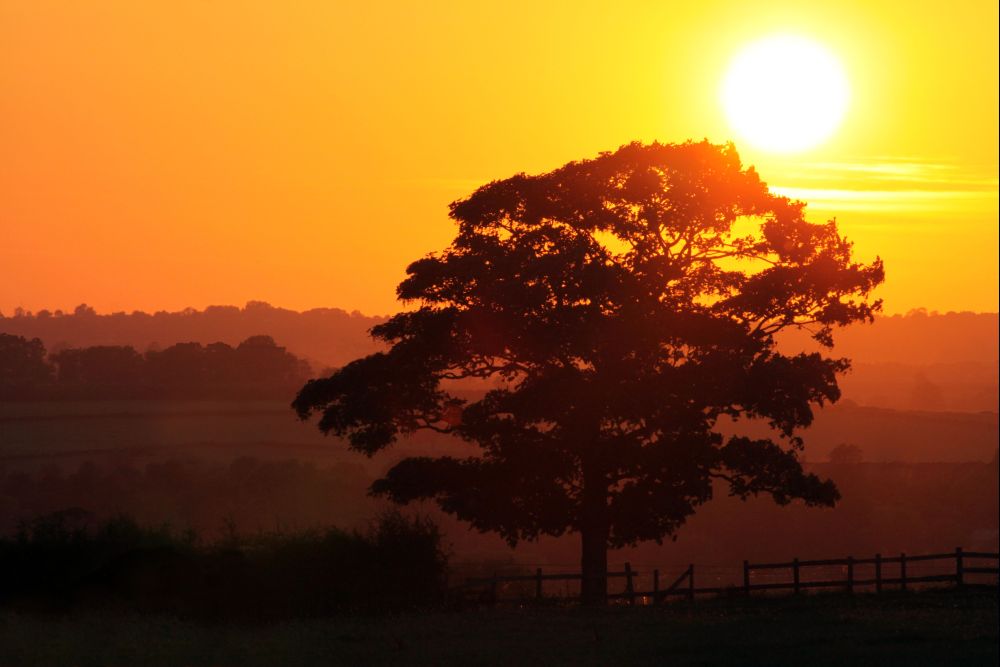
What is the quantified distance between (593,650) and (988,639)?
380 inches

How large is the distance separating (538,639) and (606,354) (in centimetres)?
1157

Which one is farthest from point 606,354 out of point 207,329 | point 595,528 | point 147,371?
point 207,329

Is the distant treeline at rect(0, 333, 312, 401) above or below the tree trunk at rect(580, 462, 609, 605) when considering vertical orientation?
above

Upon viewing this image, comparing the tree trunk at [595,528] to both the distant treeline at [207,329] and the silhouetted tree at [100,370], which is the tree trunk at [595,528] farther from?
the silhouetted tree at [100,370]

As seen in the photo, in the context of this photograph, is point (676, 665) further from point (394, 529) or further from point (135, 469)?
point (135, 469)

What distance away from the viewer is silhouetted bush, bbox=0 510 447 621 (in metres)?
36.2

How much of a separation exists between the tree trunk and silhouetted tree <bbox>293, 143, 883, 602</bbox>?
54 millimetres

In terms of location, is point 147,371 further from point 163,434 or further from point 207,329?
point 207,329

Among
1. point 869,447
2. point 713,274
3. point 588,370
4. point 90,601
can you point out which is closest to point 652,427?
point 588,370

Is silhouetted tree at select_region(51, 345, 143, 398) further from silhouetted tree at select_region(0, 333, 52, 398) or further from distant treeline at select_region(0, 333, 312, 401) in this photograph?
silhouetted tree at select_region(0, 333, 52, 398)

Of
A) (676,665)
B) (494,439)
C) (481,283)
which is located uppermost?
(481,283)

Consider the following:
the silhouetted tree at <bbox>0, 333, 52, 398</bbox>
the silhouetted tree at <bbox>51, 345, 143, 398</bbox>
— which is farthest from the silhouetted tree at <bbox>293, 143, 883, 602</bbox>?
the silhouetted tree at <bbox>51, 345, 143, 398</bbox>

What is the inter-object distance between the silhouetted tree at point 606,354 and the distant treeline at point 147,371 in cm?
3470

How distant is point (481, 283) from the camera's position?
41.8 metres
